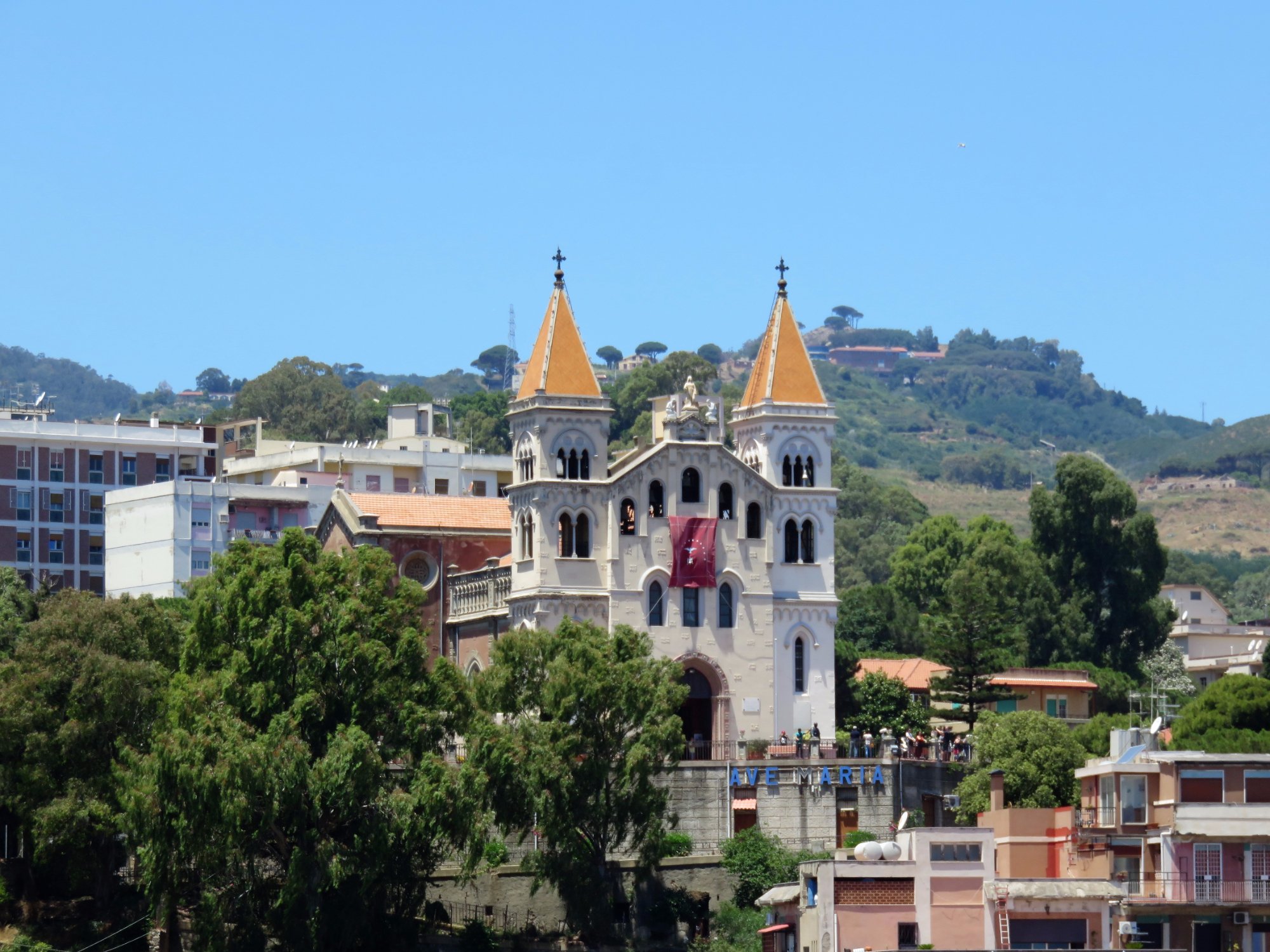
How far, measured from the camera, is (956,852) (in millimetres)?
66375

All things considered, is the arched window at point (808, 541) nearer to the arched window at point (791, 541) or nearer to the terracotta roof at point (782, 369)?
the arched window at point (791, 541)

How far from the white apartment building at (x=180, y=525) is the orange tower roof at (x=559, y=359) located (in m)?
31.4

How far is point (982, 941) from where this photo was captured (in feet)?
213

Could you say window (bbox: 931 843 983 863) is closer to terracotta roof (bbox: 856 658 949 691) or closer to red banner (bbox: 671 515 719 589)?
red banner (bbox: 671 515 719 589)

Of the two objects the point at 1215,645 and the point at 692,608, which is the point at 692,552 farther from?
the point at 1215,645

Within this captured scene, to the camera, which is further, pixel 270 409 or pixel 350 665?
pixel 270 409

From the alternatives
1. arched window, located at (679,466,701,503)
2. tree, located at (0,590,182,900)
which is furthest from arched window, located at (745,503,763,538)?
tree, located at (0,590,182,900)

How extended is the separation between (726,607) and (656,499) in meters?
4.48

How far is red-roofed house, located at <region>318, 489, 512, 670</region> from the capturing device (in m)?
97.4

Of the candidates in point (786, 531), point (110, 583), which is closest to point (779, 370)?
point (786, 531)

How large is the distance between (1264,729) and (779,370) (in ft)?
69.7

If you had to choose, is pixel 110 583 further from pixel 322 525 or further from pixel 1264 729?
pixel 1264 729

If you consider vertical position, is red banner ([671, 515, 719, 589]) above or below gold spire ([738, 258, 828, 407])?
below

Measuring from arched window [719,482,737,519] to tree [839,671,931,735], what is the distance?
35.8 ft
